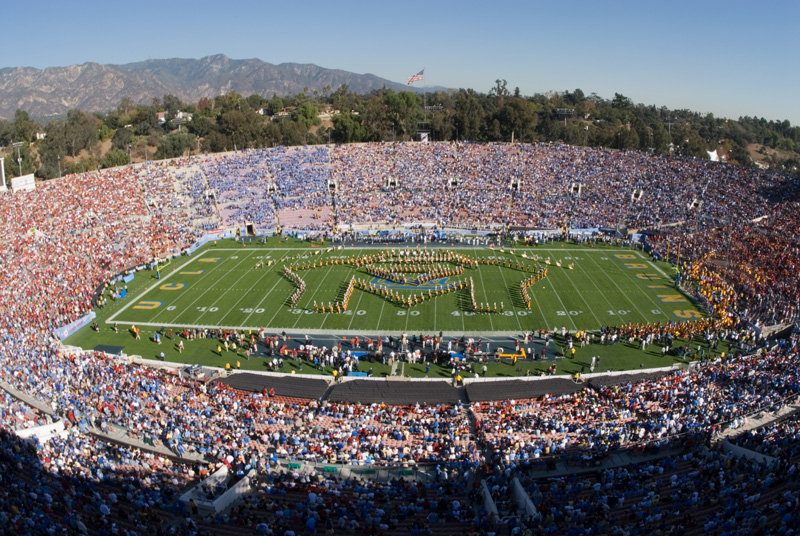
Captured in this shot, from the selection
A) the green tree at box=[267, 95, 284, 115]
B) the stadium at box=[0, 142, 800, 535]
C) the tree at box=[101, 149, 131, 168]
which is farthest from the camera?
the green tree at box=[267, 95, 284, 115]

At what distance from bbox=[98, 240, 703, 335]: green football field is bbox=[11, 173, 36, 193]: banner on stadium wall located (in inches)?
628

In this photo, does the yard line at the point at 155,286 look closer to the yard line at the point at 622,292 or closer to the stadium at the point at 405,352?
the stadium at the point at 405,352

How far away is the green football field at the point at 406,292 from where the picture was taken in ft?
89.7

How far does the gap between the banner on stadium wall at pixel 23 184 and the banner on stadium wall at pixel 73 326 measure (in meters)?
21.5

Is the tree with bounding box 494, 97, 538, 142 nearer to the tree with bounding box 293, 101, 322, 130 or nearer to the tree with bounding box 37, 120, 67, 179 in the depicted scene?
the tree with bounding box 293, 101, 322, 130

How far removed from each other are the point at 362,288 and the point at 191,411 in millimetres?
14863

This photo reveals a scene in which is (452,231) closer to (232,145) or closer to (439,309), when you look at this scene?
(439,309)

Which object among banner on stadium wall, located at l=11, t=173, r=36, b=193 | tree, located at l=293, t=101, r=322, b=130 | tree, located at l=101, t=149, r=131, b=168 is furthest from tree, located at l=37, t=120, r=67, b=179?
tree, located at l=293, t=101, r=322, b=130

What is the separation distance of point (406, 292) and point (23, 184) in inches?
1282

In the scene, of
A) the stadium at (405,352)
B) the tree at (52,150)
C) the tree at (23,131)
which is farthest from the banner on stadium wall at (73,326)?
the tree at (23,131)

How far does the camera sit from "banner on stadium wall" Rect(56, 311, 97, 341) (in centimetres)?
2638

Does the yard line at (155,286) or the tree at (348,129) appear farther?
the tree at (348,129)

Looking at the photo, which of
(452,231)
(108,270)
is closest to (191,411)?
(108,270)

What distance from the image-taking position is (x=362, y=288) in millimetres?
31719
